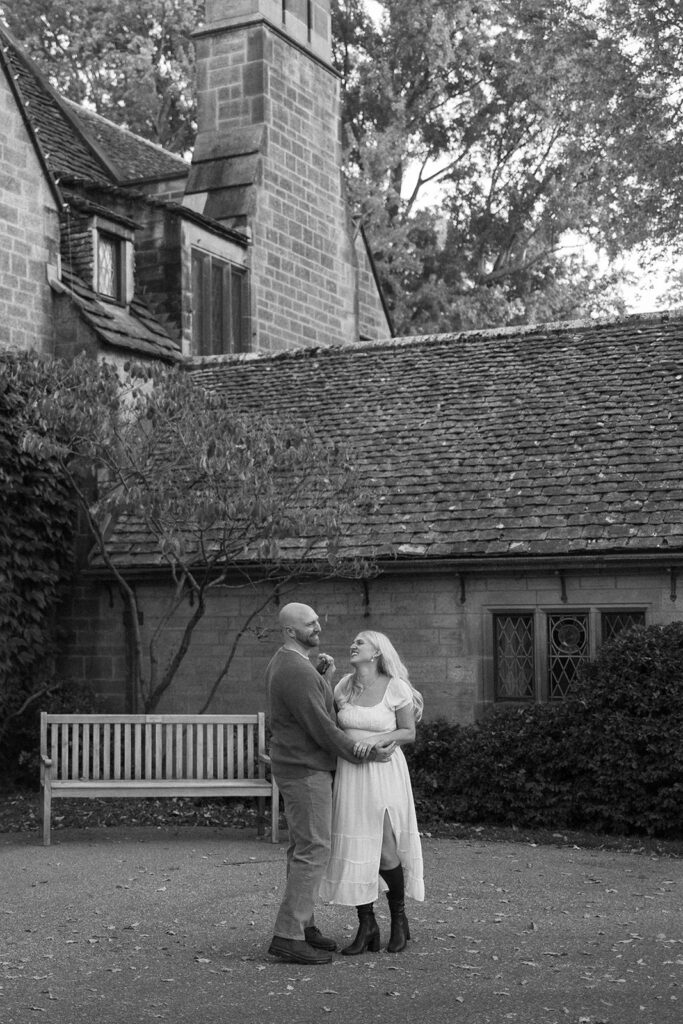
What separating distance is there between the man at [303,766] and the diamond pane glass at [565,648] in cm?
654

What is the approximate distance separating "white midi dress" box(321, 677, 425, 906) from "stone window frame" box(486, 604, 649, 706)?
6241 millimetres

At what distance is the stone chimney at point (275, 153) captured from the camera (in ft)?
72.8

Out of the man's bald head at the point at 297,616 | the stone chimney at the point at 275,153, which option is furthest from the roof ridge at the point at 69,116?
the man's bald head at the point at 297,616

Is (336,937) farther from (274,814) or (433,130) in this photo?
(433,130)

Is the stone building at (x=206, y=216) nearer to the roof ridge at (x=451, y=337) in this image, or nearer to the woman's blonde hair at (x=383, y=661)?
the roof ridge at (x=451, y=337)

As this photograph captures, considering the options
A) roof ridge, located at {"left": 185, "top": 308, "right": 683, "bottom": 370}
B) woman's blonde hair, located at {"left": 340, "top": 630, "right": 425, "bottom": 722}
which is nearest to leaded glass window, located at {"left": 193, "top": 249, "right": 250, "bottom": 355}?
roof ridge, located at {"left": 185, "top": 308, "right": 683, "bottom": 370}

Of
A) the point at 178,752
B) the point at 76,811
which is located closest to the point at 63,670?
the point at 76,811

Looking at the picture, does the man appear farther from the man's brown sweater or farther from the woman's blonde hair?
the woman's blonde hair

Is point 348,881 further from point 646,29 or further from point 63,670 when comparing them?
point 646,29

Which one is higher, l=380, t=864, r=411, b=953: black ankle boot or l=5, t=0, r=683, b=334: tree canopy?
l=5, t=0, r=683, b=334: tree canopy

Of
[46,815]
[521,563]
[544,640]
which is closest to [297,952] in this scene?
[46,815]

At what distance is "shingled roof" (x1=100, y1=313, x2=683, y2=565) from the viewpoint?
1352 centimetres

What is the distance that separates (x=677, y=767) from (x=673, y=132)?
53.3 ft

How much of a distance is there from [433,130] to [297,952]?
95.0ft
